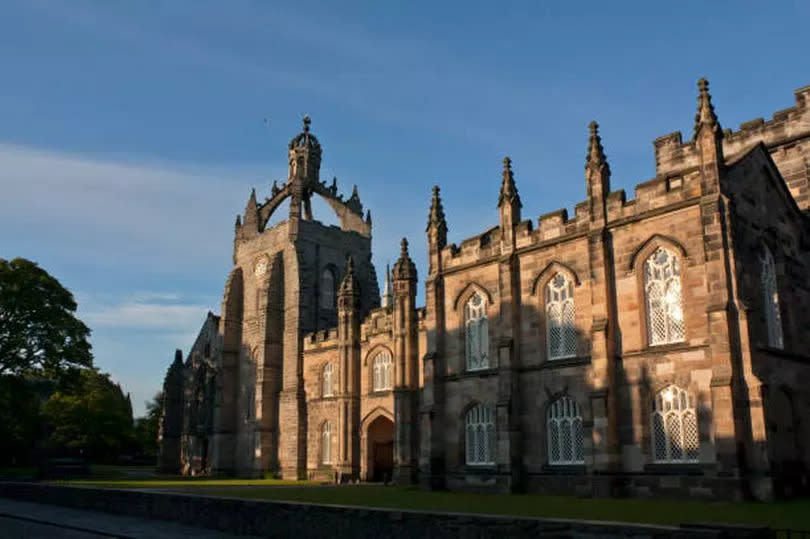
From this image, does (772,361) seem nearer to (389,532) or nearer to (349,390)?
(389,532)

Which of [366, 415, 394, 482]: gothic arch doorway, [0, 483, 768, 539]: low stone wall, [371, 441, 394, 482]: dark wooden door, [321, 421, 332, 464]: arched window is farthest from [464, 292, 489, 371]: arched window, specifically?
[321, 421, 332, 464]: arched window

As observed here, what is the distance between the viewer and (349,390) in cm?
4319

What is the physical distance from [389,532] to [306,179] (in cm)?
4469

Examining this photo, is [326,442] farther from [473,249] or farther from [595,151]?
[595,151]

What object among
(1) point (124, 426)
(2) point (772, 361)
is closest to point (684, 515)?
(2) point (772, 361)

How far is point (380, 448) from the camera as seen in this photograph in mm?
42844

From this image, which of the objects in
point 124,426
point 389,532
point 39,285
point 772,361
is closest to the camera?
point 389,532

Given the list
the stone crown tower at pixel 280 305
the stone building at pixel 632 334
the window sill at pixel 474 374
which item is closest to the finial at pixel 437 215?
the stone building at pixel 632 334

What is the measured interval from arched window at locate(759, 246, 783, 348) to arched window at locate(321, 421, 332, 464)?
92.0ft

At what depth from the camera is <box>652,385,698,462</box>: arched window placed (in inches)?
875

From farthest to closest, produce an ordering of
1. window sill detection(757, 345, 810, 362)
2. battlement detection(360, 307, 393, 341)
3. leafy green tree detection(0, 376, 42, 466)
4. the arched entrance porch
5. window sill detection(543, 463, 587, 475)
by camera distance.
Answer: leafy green tree detection(0, 376, 42, 466) → battlement detection(360, 307, 393, 341) → the arched entrance porch → window sill detection(543, 463, 587, 475) → window sill detection(757, 345, 810, 362)

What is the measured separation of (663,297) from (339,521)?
44.1 feet

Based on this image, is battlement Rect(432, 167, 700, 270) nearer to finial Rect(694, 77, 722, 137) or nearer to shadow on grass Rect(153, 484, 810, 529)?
finial Rect(694, 77, 722, 137)

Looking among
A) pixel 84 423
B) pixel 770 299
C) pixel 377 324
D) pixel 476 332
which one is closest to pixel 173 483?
pixel 377 324
